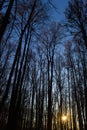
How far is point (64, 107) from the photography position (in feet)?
79.1

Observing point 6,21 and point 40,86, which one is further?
point 40,86

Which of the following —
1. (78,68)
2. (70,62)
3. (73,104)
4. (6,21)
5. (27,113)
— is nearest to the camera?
(6,21)

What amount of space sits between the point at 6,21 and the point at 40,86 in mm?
15226

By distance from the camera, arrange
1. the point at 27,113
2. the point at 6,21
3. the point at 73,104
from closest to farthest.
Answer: the point at 6,21 → the point at 73,104 → the point at 27,113

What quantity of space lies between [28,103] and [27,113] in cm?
240

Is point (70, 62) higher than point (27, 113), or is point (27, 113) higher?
point (70, 62)

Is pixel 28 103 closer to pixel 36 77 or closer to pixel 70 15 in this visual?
pixel 36 77

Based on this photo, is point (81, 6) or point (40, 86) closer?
point (81, 6)

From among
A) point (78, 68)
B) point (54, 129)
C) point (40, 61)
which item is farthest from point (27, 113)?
point (78, 68)

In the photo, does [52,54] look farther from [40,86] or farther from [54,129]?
[54,129]

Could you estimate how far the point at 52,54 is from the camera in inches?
536

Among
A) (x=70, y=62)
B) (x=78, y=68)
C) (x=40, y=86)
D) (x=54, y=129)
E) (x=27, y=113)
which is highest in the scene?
(x=70, y=62)

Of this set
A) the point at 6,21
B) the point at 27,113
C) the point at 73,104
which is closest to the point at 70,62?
the point at 73,104

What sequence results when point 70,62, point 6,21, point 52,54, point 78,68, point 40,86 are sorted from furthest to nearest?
point 40,86 < point 70,62 < point 78,68 < point 52,54 < point 6,21
